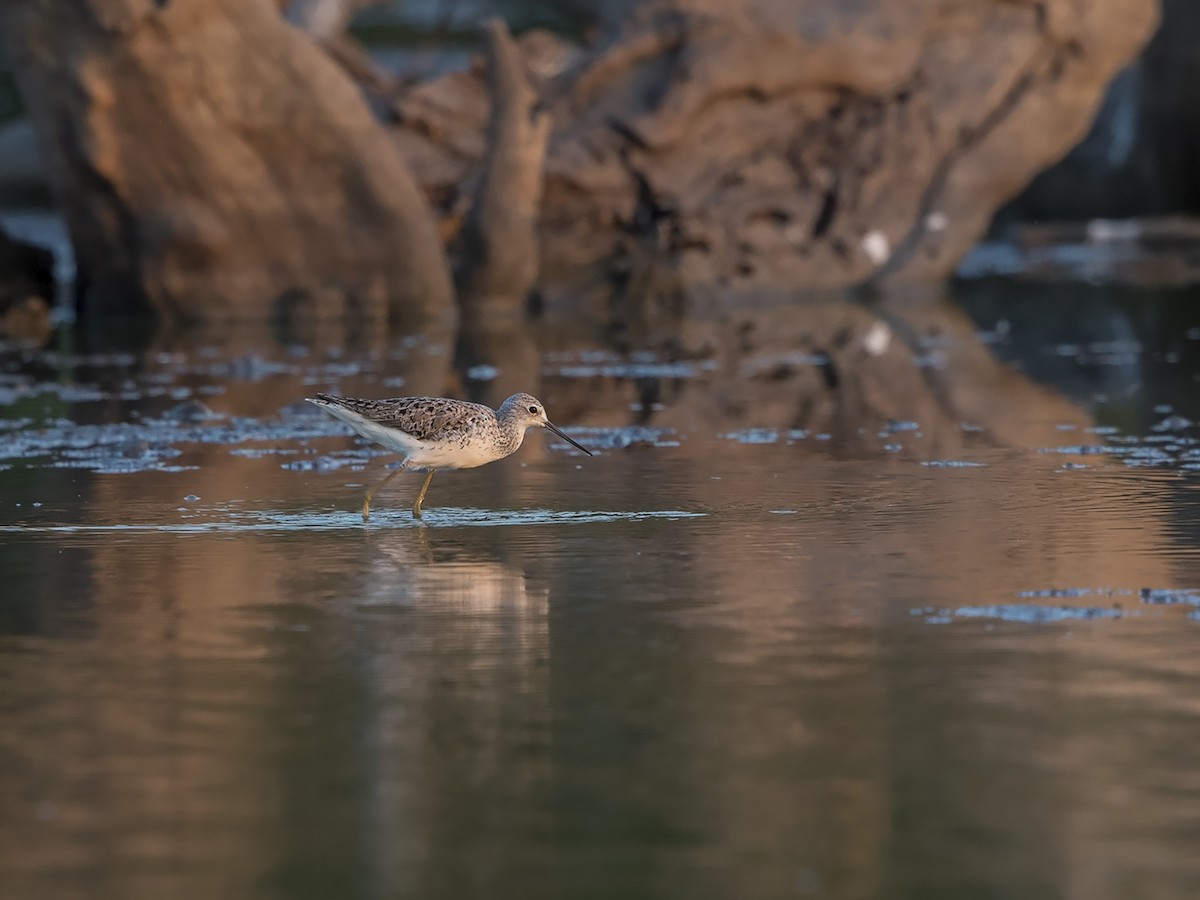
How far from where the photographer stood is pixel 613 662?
694cm

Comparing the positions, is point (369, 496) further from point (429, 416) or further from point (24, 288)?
point (24, 288)

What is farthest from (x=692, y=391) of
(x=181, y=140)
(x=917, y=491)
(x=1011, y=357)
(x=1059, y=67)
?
(x=1059, y=67)

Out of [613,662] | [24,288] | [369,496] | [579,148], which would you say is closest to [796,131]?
[579,148]

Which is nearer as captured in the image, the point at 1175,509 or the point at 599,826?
the point at 599,826

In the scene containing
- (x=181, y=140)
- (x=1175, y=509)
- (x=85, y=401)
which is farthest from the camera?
(x=181, y=140)

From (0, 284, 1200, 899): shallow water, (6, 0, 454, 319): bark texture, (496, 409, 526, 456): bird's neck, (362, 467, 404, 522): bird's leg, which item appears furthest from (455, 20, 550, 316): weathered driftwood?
(362, 467, 404, 522): bird's leg

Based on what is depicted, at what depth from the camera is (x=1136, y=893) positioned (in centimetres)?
476

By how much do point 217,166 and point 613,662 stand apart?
1612 centimetres

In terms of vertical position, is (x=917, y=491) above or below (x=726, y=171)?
below

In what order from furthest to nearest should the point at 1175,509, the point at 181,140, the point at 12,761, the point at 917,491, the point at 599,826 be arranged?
1. the point at 181,140
2. the point at 917,491
3. the point at 1175,509
4. the point at 12,761
5. the point at 599,826

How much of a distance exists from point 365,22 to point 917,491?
4257 cm

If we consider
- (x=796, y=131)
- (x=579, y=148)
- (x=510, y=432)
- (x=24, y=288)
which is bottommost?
(x=510, y=432)

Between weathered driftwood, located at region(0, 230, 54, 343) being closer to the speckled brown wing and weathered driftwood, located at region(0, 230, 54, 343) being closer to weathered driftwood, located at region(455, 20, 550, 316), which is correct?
weathered driftwood, located at region(455, 20, 550, 316)

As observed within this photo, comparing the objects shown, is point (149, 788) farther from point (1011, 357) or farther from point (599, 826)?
point (1011, 357)
